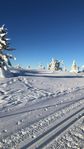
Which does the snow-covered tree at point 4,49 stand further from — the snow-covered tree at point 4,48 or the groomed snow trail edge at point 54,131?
the groomed snow trail edge at point 54,131

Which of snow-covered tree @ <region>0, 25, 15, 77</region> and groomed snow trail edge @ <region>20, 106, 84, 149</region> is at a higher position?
snow-covered tree @ <region>0, 25, 15, 77</region>

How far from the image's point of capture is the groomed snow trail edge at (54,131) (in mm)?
7918

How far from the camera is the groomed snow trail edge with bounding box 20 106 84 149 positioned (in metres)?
7.92

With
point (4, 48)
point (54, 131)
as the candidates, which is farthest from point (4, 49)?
point (54, 131)

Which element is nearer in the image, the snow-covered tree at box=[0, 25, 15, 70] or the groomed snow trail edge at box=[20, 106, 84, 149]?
the groomed snow trail edge at box=[20, 106, 84, 149]

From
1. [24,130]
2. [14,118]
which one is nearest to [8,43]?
[14,118]

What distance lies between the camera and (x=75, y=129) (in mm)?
9953

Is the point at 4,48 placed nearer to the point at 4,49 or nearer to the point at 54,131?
the point at 4,49

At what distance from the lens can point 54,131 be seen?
372 inches

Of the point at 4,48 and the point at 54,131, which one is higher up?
the point at 4,48

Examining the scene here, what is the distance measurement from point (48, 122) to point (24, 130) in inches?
66.4

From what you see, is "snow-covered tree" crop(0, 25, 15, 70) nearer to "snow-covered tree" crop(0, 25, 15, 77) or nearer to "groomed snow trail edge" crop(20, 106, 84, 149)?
"snow-covered tree" crop(0, 25, 15, 77)

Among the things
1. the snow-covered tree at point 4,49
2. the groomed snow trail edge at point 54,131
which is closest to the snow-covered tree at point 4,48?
the snow-covered tree at point 4,49

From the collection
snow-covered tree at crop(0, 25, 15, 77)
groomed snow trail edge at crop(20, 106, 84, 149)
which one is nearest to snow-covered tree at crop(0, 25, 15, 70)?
snow-covered tree at crop(0, 25, 15, 77)
